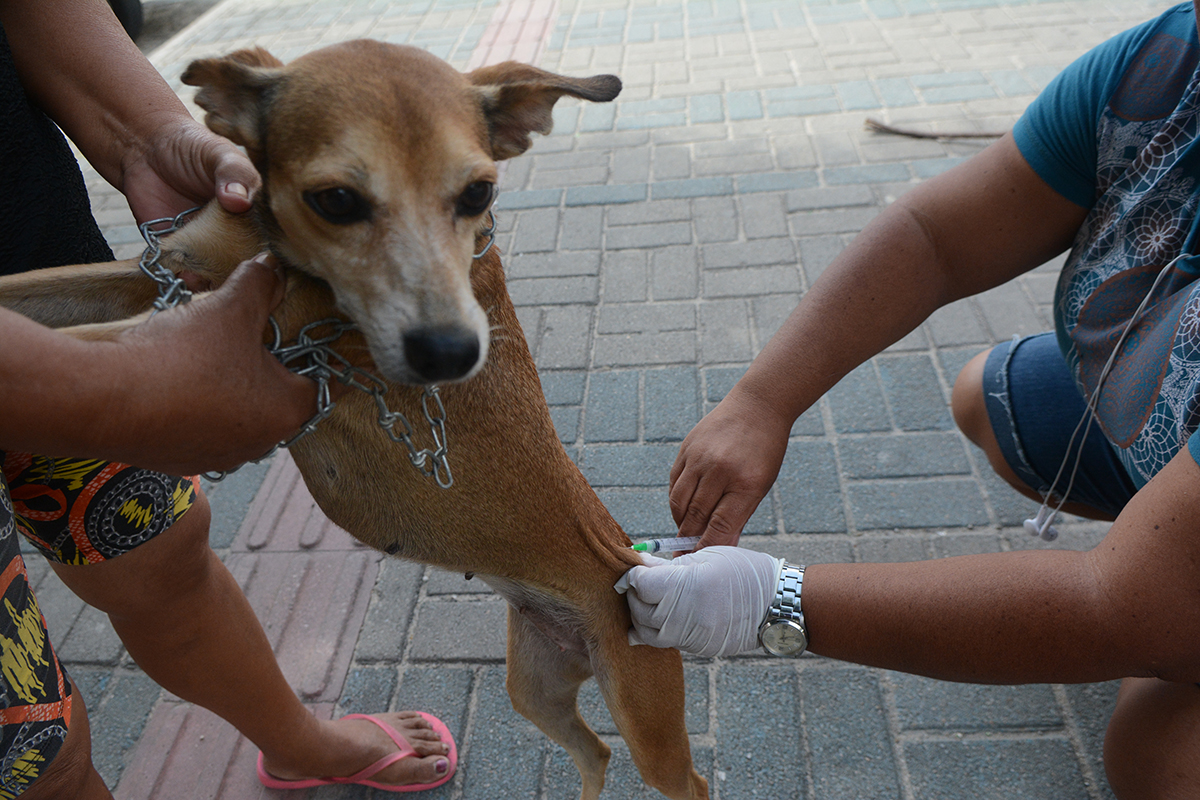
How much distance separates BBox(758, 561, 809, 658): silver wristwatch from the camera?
1.78 metres

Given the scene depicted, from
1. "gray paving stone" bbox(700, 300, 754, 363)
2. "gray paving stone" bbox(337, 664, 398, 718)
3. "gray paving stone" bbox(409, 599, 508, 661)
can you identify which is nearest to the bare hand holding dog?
"gray paving stone" bbox(409, 599, 508, 661)

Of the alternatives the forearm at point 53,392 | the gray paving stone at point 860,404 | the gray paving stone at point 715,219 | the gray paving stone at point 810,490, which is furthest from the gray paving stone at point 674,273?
the forearm at point 53,392

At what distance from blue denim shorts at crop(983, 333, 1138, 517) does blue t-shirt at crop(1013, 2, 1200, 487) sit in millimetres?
359

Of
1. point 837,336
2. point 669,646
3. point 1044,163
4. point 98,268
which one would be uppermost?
point 98,268

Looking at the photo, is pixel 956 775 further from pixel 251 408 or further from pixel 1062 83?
pixel 251 408

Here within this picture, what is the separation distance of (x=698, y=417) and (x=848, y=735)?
1502 millimetres

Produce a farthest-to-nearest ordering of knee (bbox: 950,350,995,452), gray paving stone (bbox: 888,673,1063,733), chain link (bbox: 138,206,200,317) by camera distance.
Result: knee (bbox: 950,350,995,452) < gray paving stone (bbox: 888,673,1063,733) < chain link (bbox: 138,206,200,317)

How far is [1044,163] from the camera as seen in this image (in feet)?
6.96

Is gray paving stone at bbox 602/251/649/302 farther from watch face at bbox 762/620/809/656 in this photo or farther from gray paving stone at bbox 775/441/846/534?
watch face at bbox 762/620/809/656

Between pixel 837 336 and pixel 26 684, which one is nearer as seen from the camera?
pixel 26 684

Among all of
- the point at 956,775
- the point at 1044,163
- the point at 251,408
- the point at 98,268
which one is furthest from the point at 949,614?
the point at 98,268

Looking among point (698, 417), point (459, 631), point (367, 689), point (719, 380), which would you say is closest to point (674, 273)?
point (719, 380)

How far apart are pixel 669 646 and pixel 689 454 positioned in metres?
0.50

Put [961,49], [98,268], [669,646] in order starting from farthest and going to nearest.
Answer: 1. [961,49]
2. [669,646]
3. [98,268]
